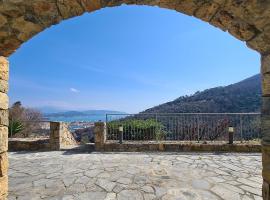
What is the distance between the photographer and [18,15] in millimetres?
2807

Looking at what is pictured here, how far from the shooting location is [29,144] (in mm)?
9562

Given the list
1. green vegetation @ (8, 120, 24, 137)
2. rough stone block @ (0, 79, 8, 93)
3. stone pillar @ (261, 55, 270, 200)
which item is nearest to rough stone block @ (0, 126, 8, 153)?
rough stone block @ (0, 79, 8, 93)

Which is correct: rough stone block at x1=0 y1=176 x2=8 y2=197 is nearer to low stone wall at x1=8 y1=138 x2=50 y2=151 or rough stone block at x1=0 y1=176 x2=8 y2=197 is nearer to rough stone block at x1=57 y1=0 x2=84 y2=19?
rough stone block at x1=57 y1=0 x2=84 y2=19

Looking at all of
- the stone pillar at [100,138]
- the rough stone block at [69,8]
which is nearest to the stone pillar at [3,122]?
the rough stone block at [69,8]

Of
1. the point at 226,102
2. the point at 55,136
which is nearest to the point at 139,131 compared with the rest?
the point at 55,136

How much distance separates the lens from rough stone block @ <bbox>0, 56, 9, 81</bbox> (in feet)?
10.6

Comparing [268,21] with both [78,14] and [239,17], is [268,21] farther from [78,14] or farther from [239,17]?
[78,14]

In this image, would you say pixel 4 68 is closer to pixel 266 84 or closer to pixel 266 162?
pixel 266 84

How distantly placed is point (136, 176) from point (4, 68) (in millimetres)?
3715

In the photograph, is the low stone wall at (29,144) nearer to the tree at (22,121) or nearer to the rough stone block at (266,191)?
the tree at (22,121)

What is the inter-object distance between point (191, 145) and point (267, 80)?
631cm

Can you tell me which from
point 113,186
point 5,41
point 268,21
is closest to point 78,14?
point 5,41

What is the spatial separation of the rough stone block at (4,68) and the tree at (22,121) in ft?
24.7

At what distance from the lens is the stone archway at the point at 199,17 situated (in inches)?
106
